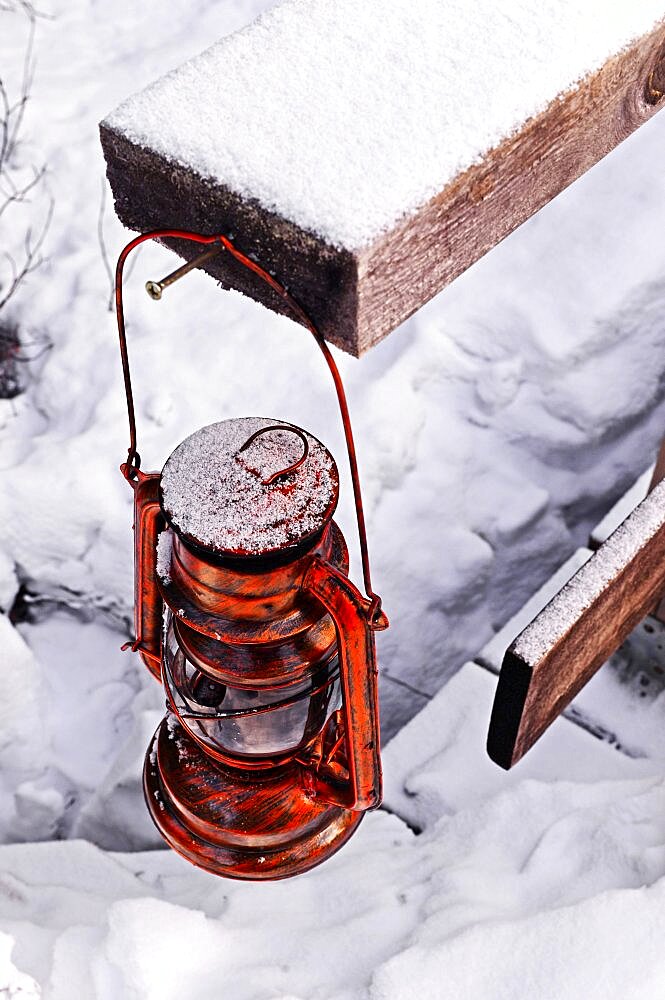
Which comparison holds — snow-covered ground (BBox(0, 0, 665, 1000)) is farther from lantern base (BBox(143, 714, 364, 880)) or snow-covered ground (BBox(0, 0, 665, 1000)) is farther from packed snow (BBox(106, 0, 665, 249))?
packed snow (BBox(106, 0, 665, 249))

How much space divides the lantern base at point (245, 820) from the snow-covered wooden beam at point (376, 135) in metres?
0.61

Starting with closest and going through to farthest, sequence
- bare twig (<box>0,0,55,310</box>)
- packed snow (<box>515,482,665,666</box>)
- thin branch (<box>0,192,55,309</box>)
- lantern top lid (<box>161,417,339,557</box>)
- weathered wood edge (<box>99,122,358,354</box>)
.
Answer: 1. weathered wood edge (<box>99,122,358,354</box>)
2. lantern top lid (<box>161,417,339,557</box>)
3. packed snow (<box>515,482,665,666</box>)
4. thin branch (<box>0,192,55,309</box>)
5. bare twig (<box>0,0,55,310</box>)

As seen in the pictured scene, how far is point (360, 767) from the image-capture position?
114 centimetres

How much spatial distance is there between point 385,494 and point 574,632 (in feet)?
7.51

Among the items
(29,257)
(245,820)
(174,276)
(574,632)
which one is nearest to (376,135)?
(174,276)

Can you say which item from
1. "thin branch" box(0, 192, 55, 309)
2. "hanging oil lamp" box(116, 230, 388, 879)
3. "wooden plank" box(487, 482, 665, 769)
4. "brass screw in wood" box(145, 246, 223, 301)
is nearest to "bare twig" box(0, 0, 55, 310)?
"thin branch" box(0, 192, 55, 309)

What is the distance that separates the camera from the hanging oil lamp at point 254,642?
0.99 meters

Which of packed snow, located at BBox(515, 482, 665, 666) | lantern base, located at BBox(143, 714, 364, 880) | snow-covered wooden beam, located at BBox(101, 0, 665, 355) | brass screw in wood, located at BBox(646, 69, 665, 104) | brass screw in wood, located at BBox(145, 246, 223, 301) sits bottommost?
lantern base, located at BBox(143, 714, 364, 880)

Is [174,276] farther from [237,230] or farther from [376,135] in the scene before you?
[376,135]

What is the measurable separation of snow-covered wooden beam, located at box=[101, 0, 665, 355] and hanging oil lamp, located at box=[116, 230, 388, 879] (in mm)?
49

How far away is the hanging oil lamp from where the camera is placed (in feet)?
3.25

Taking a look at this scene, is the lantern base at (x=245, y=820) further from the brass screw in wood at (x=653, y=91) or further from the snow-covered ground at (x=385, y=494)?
the snow-covered ground at (x=385, y=494)

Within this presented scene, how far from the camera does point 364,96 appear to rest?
0.96 m

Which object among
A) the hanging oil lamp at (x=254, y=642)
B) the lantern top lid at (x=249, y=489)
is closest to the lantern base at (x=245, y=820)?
the hanging oil lamp at (x=254, y=642)
